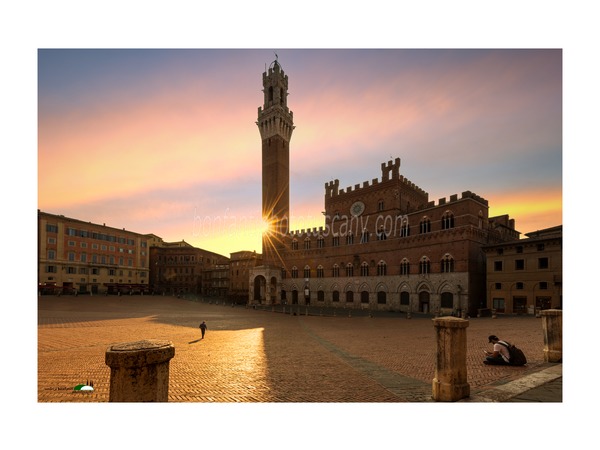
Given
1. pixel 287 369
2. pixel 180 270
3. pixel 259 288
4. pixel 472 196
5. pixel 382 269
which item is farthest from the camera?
pixel 180 270

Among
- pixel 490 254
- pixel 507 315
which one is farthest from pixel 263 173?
pixel 507 315

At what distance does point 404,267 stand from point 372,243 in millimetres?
5168

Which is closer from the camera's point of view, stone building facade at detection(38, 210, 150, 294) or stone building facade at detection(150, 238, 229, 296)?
stone building facade at detection(38, 210, 150, 294)

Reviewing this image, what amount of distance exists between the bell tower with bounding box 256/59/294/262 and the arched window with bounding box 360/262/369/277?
48.6 feet

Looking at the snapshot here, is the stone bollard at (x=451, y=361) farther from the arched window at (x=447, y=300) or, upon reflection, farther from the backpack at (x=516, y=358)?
the arched window at (x=447, y=300)

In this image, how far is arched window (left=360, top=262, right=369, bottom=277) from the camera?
3923 cm

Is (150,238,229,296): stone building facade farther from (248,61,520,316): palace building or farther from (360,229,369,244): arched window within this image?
(360,229,369,244): arched window

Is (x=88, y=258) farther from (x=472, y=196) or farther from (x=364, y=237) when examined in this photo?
(x=472, y=196)

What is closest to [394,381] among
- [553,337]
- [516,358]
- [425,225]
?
[516,358]

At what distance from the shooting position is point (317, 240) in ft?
151

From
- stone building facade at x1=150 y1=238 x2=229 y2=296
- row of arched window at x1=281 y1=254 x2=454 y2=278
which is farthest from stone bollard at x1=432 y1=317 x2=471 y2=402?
stone building facade at x1=150 y1=238 x2=229 y2=296

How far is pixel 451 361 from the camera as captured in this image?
18.6 feet

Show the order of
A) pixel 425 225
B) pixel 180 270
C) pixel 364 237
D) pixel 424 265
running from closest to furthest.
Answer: pixel 424 265
pixel 425 225
pixel 364 237
pixel 180 270

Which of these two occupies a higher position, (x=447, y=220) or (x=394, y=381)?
(x=447, y=220)
